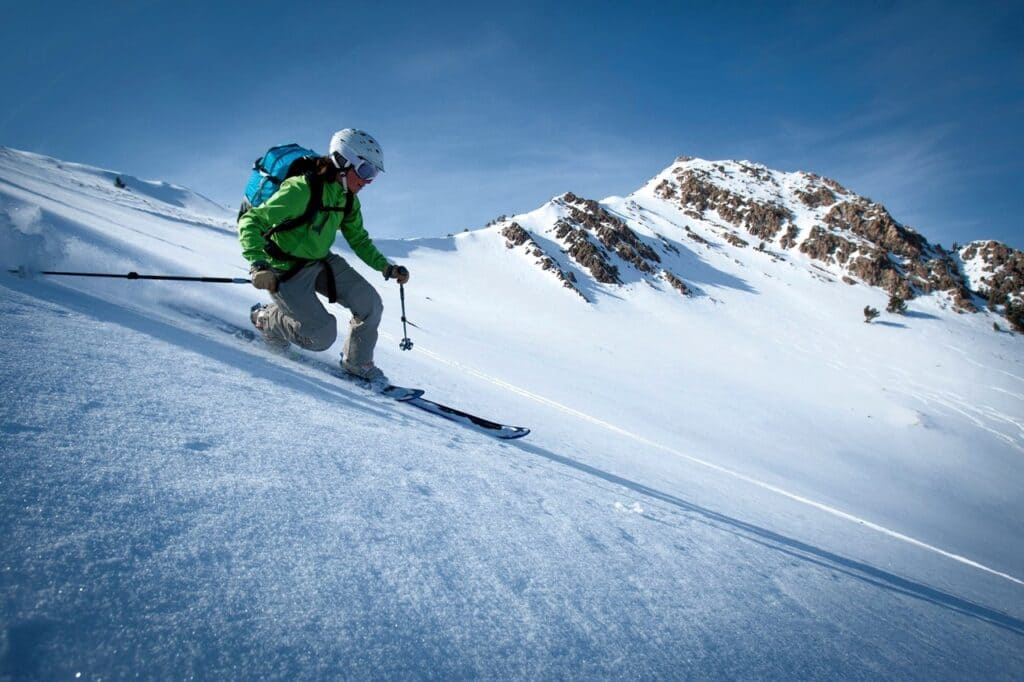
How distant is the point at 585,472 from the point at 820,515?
12.3 feet

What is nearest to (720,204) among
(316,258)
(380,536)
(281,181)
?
(316,258)

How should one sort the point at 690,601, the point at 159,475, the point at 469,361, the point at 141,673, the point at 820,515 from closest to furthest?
the point at 141,673 → the point at 159,475 → the point at 690,601 → the point at 820,515 → the point at 469,361

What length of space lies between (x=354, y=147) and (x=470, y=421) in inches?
108

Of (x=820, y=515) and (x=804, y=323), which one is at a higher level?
(x=804, y=323)

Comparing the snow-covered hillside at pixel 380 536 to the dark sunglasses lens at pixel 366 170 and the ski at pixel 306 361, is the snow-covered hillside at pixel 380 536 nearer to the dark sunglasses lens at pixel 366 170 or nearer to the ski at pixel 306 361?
the ski at pixel 306 361

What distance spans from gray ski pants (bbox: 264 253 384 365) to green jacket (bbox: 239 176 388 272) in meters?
0.20

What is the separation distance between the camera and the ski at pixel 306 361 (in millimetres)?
3828

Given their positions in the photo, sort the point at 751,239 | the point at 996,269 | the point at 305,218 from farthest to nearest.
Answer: the point at 751,239
the point at 996,269
the point at 305,218

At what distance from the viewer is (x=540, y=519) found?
2068mm

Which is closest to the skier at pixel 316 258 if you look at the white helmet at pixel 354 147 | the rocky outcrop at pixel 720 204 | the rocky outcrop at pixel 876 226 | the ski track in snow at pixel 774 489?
the white helmet at pixel 354 147

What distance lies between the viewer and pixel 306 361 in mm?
3943

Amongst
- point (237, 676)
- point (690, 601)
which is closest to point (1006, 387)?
point (690, 601)

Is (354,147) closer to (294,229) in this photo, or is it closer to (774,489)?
(294,229)

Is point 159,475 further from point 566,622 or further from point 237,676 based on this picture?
point 566,622
